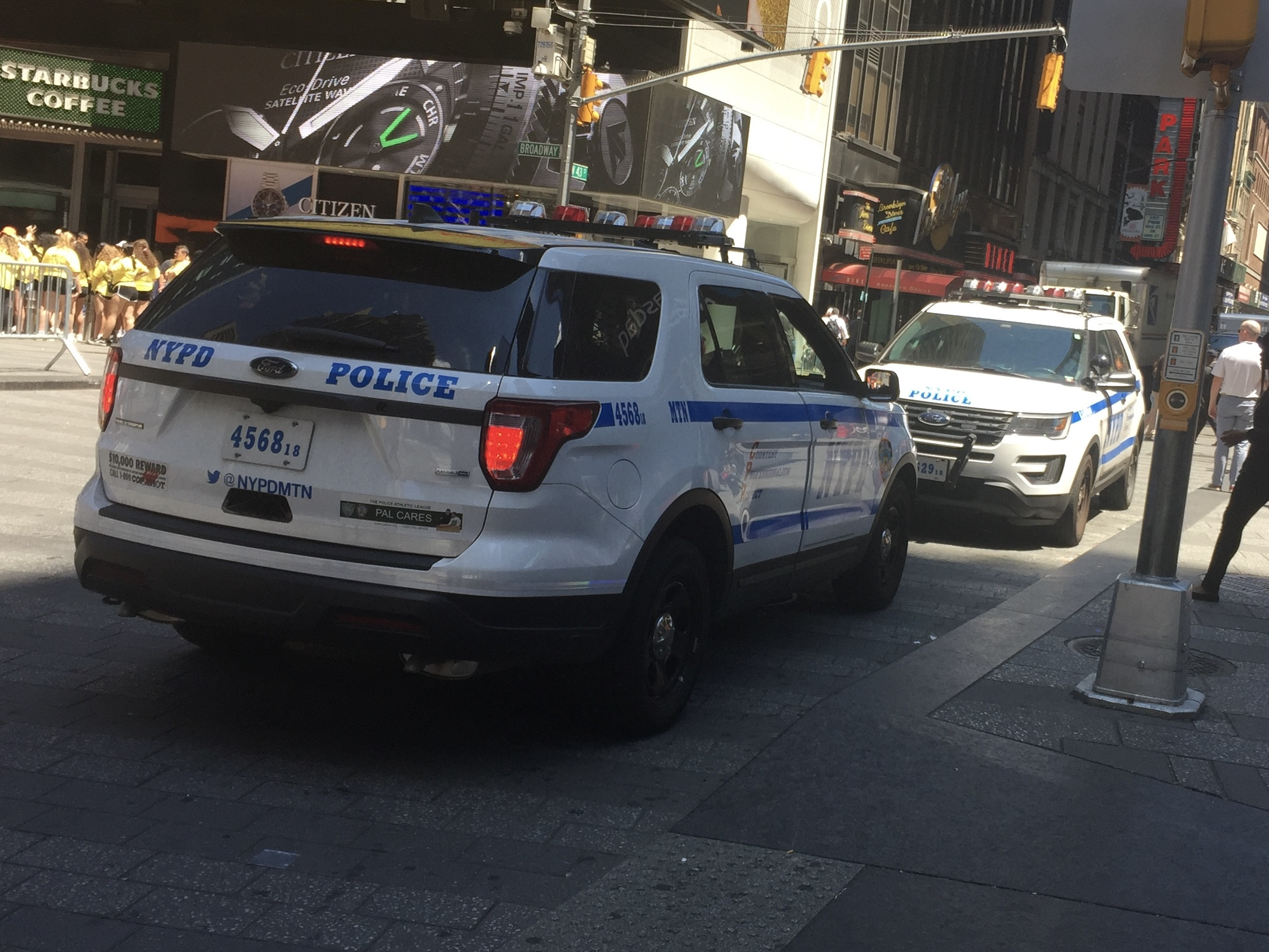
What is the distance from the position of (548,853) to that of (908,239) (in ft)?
130

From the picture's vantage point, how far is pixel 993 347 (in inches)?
486

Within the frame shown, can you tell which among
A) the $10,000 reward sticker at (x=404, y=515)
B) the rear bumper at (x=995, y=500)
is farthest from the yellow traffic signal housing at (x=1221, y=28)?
the rear bumper at (x=995, y=500)

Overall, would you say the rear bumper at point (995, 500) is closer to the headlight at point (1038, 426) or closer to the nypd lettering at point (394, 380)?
the headlight at point (1038, 426)

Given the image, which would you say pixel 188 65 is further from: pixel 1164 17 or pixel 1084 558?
pixel 1164 17

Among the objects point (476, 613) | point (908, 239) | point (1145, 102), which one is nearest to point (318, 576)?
point (476, 613)

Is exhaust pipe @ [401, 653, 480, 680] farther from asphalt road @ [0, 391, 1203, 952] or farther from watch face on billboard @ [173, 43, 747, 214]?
watch face on billboard @ [173, 43, 747, 214]

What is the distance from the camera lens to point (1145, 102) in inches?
3012

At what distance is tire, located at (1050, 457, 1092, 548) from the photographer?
1158 cm

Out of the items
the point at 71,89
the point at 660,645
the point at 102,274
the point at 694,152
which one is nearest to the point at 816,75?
the point at 694,152

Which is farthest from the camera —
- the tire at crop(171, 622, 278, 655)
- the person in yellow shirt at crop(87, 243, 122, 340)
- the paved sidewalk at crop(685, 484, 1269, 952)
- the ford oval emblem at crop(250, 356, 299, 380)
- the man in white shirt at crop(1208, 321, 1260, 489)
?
the person in yellow shirt at crop(87, 243, 122, 340)

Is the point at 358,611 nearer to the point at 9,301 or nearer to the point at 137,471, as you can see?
the point at 137,471

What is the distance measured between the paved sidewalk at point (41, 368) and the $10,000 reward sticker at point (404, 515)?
507 inches

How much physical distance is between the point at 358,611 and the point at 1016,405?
297 inches

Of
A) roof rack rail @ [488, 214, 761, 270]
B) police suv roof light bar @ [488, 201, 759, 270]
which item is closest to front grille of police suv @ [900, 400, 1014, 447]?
police suv roof light bar @ [488, 201, 759, 270]
